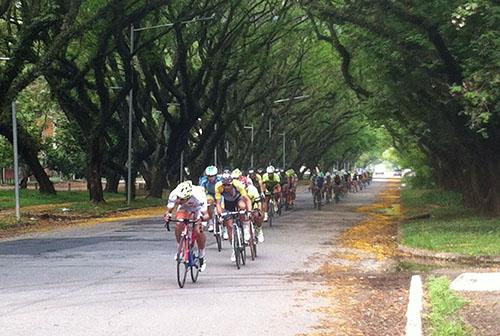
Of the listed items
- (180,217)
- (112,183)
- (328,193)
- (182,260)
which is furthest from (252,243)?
(112,183)

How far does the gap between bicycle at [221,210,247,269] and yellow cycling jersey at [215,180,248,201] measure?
0.39 meters

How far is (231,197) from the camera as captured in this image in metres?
14.5

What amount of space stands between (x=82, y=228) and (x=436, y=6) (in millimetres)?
11753

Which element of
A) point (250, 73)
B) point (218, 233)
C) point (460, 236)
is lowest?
point (460, 236)

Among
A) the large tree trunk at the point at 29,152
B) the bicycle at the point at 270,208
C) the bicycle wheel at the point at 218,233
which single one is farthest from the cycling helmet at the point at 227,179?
the large tree trunk at the point at 29,152

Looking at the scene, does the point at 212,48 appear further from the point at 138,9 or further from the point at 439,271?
the point at 439,271

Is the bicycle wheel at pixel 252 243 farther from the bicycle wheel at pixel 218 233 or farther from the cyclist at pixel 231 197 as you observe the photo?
the bicycle wheel at pixel 218 233

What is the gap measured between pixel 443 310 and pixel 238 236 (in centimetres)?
546

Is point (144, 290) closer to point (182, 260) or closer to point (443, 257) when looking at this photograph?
point (182, 260)

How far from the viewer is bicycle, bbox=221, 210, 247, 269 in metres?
13.5

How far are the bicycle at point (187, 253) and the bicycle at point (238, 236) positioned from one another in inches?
67.5

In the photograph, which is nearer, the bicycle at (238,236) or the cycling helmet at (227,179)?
the bicycle at (238,236)

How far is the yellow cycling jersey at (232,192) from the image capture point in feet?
46.5

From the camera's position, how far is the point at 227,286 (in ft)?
37.4
